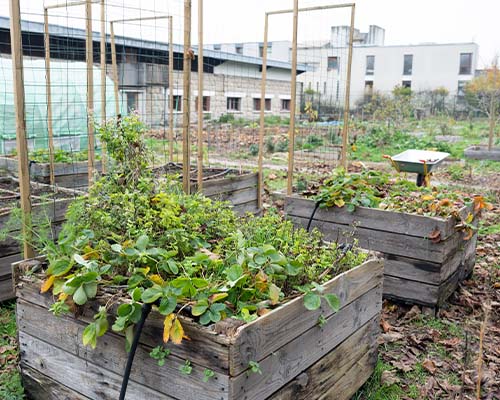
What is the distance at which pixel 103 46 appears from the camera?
5.93 metres

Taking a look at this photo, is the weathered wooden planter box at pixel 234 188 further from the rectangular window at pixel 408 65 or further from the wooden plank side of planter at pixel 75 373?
the rectangular window at pixel 408 65

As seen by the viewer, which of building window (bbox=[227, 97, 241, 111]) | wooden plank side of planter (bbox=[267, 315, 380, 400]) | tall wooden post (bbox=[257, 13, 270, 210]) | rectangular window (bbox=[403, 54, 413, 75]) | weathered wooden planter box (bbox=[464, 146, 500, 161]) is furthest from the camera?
rectangular window (bbox=[403, 54, 413, 75])

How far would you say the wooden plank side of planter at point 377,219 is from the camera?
4.43 metres

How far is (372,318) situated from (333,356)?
537mm

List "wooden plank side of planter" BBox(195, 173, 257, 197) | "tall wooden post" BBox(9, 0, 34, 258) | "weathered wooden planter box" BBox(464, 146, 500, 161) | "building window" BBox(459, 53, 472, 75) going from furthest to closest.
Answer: "building window" BBox(459, 53, 472, 75)
"weathered wooden planter box" BBox(464, 146, 500, 161)
"wooden plank side of planter" BBox(195, 173, 257, 197)
"tall wooden post" BBox(9, 0, 34, 258)

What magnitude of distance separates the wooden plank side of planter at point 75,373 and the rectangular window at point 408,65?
60.0 meters

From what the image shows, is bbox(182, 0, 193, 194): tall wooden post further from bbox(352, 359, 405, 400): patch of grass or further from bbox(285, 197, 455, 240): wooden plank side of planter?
bbox(352, 359, 405, 400): patch of grass

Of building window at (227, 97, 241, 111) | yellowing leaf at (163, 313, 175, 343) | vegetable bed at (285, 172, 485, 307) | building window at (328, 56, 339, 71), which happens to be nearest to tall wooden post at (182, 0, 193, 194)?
vegetable bed at (285, 172, 485, 307)

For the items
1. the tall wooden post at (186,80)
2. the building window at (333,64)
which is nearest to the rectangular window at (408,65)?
the building window at (333,64)

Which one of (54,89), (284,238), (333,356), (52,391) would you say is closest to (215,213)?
(284,238)

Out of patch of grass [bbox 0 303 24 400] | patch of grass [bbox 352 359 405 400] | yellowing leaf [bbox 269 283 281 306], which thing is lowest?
patch of grass [bbox 352 359 405 400]

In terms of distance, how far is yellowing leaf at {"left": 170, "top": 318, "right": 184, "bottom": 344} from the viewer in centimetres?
216

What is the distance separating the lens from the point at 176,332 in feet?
7.13

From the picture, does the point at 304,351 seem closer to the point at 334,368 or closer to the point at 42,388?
the point at 334,368
